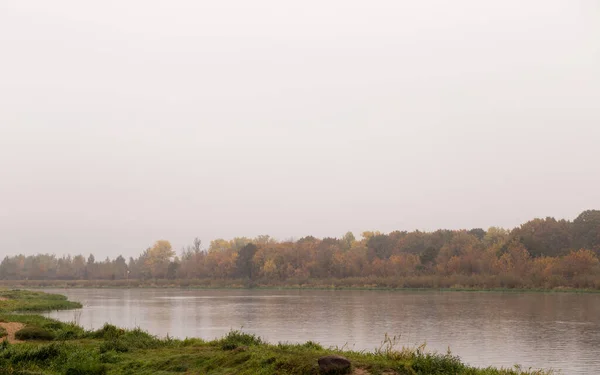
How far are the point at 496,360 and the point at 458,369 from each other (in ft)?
36.5

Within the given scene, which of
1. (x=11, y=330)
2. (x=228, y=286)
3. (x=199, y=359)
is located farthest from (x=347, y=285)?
(x=199, y=359)

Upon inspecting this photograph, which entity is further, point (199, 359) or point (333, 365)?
point (199, 359)

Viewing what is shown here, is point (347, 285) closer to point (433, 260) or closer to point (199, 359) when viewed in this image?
point (433, 260)

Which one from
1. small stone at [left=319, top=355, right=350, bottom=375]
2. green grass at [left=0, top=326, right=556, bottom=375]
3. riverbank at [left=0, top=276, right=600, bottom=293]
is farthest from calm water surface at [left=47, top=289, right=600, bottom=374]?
riverbank at [left=0, top=276, right=600, bottom=293]

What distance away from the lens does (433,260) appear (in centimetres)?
13275

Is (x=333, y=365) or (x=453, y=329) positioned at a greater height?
(x=333, y=365)

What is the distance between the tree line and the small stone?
92.3 m

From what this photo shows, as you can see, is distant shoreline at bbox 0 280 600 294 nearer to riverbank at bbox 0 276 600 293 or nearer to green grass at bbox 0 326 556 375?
riverbank at bbox 0 276 600 293

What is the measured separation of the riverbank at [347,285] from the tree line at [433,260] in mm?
342

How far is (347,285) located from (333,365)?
120727 millimetres

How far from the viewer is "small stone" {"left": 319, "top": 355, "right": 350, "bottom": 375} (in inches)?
631

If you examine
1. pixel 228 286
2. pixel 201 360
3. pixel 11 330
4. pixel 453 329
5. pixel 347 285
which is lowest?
pixel 228 286

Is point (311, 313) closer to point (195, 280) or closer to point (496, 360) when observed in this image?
point (496, 360)

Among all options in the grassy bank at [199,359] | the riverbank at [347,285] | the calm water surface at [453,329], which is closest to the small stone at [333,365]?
the grassy bank at [199,359]
